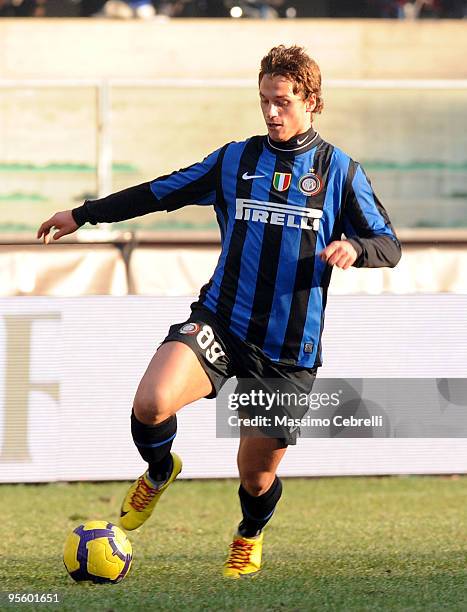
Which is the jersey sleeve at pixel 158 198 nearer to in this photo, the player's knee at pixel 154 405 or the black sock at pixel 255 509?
the player's knee at pixel 154 405

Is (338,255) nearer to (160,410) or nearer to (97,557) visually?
(160,410)

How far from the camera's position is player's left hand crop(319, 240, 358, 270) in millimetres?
4641

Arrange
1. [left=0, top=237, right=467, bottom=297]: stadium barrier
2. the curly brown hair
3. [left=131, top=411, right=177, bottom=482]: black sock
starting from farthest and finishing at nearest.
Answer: [left=0, top=237, right=467, bottom=297]: stadium barrier → the curly brown hair → [left=131, top=411, right=177, bottom=482]: black sock

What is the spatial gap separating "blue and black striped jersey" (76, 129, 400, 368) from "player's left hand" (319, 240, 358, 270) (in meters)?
0.38

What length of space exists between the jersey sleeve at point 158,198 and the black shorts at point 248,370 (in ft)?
1.58

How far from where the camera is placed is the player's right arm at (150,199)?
5.23 metres

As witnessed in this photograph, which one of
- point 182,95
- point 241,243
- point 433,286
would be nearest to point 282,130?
point 241,243

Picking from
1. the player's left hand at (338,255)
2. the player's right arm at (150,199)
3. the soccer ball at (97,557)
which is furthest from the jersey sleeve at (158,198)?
the soccer ball at (97,557)

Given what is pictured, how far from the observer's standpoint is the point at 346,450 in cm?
853

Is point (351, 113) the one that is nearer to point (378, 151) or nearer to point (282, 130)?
point (378, 151)

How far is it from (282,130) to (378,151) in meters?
5.83

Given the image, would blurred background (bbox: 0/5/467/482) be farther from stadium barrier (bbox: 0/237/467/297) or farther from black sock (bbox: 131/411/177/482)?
black sock (bbox: 131/411/177/482)

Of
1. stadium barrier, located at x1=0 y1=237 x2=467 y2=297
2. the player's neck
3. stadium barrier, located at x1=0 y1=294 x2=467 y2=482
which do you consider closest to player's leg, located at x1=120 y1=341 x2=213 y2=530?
the player's neck

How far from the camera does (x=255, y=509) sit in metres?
5.33
